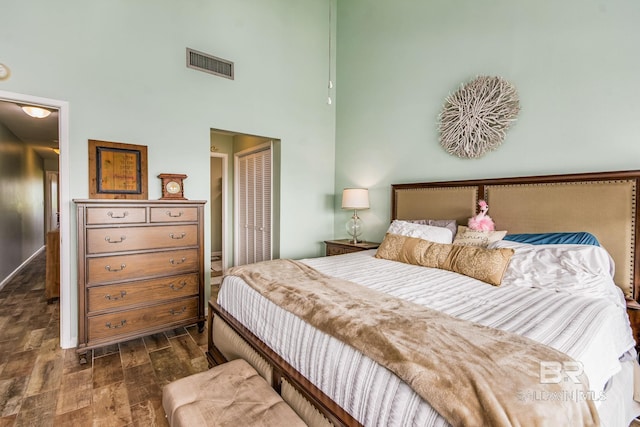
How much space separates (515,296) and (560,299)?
0.69 ft

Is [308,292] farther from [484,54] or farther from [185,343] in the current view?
[484,54]

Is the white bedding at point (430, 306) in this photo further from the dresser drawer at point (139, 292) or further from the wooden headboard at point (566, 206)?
the dresser drawer at point (139, 292)

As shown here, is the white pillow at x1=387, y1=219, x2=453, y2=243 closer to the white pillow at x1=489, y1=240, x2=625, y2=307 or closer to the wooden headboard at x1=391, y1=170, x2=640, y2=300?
the wooden headboard at x1=391, y1=170, x2=640, y2=300

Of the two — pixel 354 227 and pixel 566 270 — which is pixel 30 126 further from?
pixel 566 270

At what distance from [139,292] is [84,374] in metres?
0.65

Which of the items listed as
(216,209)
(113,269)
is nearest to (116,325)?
(113,269)

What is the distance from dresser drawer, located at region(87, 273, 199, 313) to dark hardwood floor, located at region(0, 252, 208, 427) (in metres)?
0.42

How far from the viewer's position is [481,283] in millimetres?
1967

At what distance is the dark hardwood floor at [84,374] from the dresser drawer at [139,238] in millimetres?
873

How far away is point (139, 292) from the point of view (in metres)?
2.56

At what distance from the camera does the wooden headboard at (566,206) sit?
6.73ft

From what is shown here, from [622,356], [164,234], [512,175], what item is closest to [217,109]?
[164,234]

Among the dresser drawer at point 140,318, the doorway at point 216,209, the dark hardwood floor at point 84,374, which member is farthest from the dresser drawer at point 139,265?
the doorway at point 216,209

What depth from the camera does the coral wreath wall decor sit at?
2.64 m
